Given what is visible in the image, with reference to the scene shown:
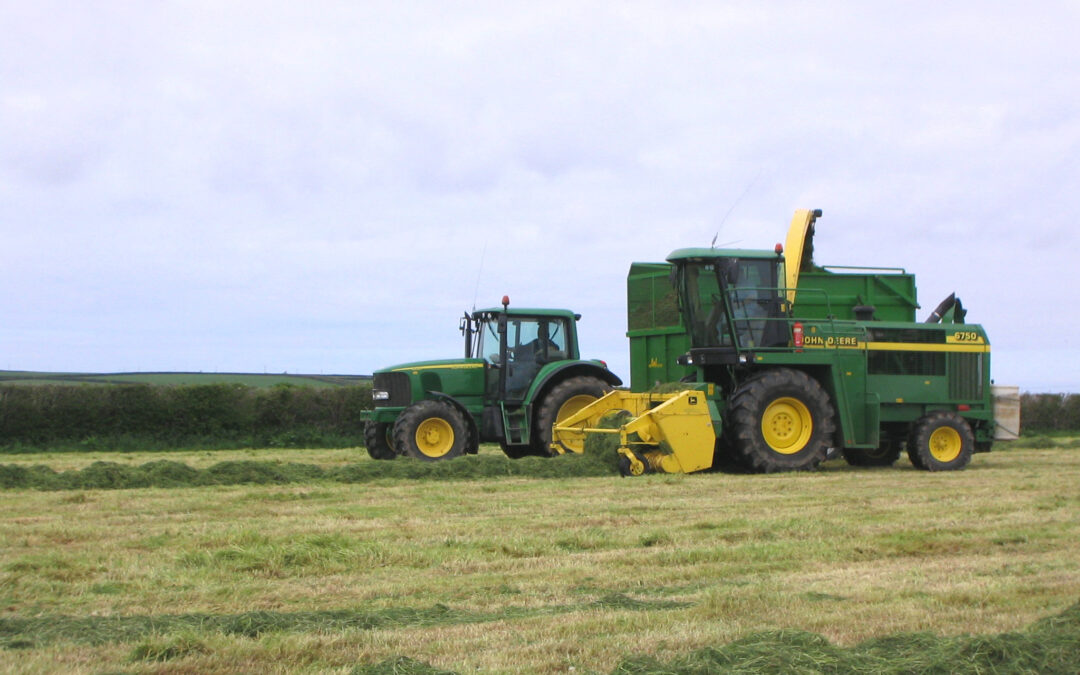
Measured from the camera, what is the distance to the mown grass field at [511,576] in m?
4.63

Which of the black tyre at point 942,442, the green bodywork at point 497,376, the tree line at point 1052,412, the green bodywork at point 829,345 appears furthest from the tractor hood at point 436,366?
the tree line at point 1052,412

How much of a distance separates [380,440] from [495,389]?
1.85m

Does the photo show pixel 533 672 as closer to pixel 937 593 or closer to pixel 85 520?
pixel 937 593

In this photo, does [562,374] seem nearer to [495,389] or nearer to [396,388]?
[495,389]

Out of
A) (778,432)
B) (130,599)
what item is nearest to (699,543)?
(130,599)

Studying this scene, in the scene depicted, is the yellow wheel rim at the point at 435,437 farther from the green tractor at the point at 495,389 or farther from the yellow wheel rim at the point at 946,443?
the yellow wheel rim at the point at 946,443

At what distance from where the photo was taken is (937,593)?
19.2ft

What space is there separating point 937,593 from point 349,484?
23.0 ft

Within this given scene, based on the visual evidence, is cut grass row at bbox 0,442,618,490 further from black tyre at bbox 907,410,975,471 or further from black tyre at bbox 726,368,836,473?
black tyre at bbox 907,410,975,471

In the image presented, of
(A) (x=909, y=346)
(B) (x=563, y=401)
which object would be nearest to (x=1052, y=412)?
(A) (x=909, y=346)

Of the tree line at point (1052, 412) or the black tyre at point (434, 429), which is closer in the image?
the black tyre at point (434, 429)

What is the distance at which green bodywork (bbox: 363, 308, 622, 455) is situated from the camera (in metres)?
15.3

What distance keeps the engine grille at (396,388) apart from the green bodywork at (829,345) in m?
3.80

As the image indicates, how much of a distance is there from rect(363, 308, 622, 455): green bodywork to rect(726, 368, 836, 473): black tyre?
2520mm
